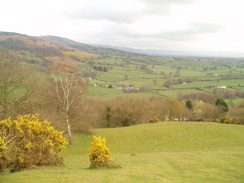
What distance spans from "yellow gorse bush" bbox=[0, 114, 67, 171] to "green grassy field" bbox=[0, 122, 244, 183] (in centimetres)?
80

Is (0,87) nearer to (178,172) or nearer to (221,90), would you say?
(178,172)

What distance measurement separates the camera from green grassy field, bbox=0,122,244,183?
406 inches

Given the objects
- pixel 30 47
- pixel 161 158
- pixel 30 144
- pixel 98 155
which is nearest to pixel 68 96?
pixel 161 158

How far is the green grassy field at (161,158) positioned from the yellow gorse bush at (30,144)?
798mm

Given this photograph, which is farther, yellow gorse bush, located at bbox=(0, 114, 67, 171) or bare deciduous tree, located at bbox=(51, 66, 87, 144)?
bare deciduous tree, located at bbox=(51, 66, 87, 144)

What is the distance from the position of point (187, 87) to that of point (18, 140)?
336 feet

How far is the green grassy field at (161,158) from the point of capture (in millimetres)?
10320

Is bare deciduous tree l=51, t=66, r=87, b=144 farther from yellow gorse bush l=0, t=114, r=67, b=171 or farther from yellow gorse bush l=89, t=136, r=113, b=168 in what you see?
yellow gorse bush l=89, t=136, r=113, b=168

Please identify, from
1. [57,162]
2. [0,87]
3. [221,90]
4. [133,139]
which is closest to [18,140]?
[57,162]

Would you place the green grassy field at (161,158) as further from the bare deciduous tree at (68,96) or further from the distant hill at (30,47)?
the distant hill at (30,47)

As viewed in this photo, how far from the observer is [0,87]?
77.4 feet

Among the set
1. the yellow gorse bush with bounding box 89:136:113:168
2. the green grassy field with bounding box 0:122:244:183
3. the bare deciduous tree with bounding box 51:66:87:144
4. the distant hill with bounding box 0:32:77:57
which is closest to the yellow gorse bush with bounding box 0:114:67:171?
the green grassy field with bounding box 0:122:244:183

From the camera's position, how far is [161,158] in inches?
683

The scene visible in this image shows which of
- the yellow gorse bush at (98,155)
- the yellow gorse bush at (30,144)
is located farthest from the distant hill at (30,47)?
the yellow gorse bush at (98,155)
